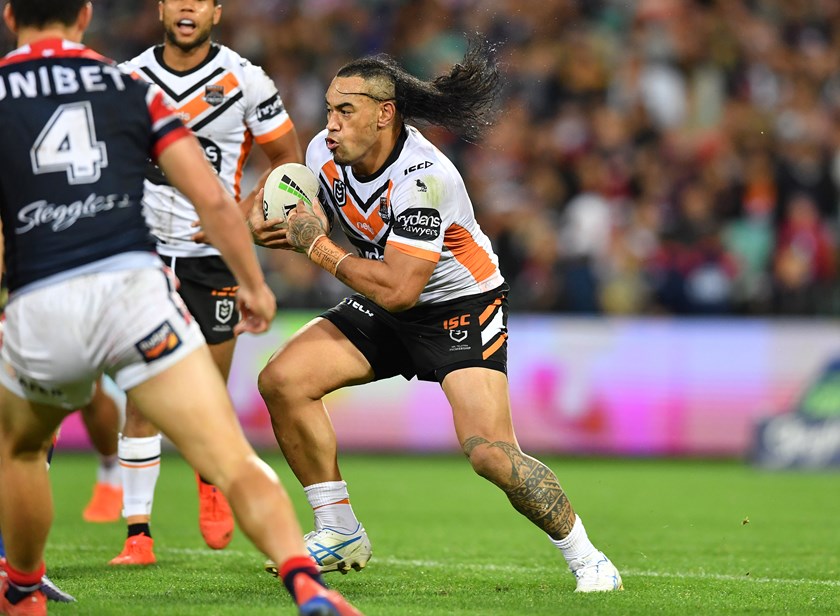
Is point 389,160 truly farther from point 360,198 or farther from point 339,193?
point 339,193

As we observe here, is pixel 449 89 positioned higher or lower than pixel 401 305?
higher

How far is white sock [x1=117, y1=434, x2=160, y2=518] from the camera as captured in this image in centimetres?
692

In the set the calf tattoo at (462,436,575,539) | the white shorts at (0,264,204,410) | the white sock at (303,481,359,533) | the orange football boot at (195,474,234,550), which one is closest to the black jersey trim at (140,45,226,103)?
the orange football boot at (195,474,234,550)

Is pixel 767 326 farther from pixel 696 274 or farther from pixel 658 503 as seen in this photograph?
pixel 658 503

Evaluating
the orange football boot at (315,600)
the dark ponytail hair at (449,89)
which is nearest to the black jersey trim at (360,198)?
the dark ponytail hair at (449,89)

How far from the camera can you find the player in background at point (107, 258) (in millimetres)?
4352

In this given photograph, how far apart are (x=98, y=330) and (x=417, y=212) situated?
1951 mm

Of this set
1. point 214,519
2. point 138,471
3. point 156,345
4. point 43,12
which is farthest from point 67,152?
point 214,519

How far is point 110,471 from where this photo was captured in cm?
887

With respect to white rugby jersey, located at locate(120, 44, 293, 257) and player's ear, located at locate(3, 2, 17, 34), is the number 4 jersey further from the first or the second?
white rugby jersey, located at locate(120, 44, 293, 257)

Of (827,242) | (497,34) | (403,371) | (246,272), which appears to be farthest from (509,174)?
(246,272)

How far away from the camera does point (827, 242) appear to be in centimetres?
1431

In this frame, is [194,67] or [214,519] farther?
[214,519]

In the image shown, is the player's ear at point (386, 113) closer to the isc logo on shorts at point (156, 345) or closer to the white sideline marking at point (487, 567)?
the isc logo on shorts at point (156, 345)
